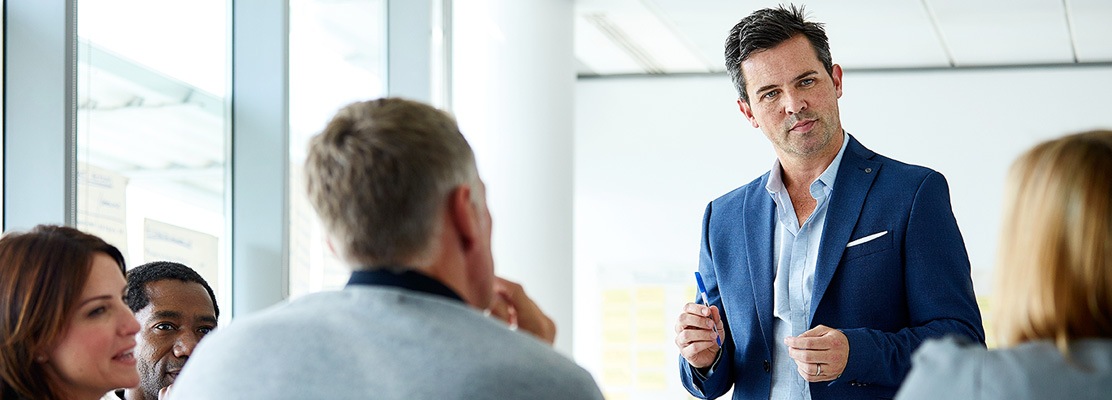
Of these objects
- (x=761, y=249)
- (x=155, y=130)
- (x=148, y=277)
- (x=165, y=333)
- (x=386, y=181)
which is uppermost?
(x=155, y=130)

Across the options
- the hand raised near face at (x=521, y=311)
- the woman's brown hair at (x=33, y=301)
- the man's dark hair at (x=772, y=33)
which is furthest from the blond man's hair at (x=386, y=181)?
the man's dark hair at (x=772, y=33)

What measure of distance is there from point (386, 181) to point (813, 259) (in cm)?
113

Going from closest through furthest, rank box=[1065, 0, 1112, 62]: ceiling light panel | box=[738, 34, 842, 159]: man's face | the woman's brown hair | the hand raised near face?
the hand raised near face, the woman's brown hair, box=[738, 34, 842, 159]: man's face, box=[1065, 0, 1112, 62]: ceiling light panel

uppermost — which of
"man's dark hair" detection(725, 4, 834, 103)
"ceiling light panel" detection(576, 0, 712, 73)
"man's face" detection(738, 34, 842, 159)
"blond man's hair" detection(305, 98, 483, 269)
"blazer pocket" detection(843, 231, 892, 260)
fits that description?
"ceiling light panel" detection(576, 0, 712, 73)

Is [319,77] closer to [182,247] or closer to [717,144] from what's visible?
[182,247]

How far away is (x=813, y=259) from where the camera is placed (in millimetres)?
2307

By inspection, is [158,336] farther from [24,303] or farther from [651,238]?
[651,238]

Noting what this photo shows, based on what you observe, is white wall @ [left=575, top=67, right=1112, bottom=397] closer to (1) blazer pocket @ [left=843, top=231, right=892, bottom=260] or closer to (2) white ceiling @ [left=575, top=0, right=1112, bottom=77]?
(2) white ceiling @ [left=575, top=0, right=1112, bottom=77]

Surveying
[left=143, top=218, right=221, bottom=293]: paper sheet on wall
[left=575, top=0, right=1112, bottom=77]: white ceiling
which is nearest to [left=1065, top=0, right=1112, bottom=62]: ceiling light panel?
[left=575, top=0, right=1112, bottom=77]: white ceiling

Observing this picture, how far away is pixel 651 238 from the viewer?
7.04 m

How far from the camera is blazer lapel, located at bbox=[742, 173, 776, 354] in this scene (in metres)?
2.32

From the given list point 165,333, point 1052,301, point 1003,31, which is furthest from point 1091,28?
point 1052,301

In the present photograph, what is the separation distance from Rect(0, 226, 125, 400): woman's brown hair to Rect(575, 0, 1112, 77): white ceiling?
12.9 ft

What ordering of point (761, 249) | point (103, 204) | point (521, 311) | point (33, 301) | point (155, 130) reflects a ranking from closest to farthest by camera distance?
1. point (521, 311)
2. point (33, 301)
3. point (761, 249)
4. point (103, 204)
5. point (155, 130)
